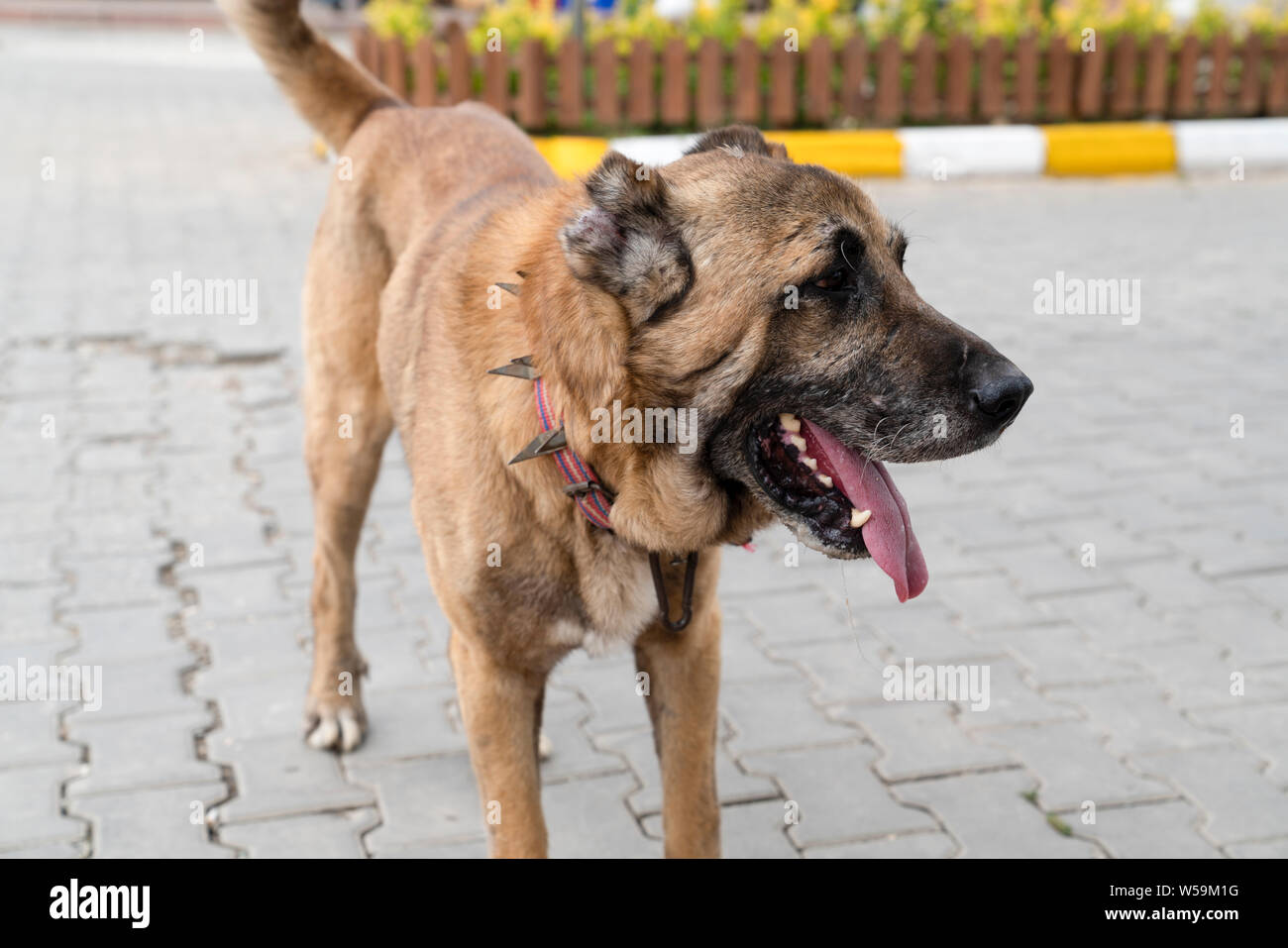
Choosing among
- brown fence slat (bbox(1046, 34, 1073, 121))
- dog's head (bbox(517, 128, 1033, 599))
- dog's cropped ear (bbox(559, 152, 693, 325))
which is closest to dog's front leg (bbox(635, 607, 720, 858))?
dog's head (bbox(517, 128, 1033, 599))

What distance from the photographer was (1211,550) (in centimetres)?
512

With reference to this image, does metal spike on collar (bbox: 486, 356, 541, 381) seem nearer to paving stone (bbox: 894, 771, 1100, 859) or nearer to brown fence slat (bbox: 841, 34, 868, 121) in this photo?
paving stone (bbox: 894, 771, 1100, 859)

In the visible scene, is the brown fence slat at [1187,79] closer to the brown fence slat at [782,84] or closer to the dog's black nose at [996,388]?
the brown fence slat at [782,84]

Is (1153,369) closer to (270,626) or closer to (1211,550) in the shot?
(1211,550)

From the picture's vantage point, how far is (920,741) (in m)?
3.95

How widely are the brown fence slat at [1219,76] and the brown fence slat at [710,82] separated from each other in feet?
15.8

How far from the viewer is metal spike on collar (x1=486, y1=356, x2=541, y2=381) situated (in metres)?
2.86

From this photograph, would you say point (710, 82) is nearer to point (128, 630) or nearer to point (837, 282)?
point (128, 630)

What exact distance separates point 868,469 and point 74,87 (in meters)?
17.4

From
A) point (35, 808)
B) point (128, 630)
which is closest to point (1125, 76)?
point (128, 630)

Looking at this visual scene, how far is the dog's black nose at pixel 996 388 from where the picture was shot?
2.68 m

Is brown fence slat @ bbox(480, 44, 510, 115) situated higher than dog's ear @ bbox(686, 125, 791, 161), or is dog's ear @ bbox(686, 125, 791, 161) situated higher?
dog's ear @ bbox(686, 125, 791, 161)

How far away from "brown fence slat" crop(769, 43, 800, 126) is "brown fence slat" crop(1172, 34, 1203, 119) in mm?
3788

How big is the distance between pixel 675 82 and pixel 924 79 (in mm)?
2366
